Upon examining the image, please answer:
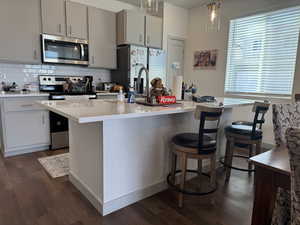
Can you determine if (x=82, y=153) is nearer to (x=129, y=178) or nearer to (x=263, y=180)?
(x=129, y=178)

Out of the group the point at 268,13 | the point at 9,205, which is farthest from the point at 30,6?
the point at 268,13

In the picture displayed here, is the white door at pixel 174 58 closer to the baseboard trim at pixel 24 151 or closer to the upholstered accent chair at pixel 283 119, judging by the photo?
the baseboard trim at pixel 24 151

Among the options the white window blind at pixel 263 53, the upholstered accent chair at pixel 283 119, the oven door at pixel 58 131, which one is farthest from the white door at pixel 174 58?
the upholstered accent chair at pixel 283 119

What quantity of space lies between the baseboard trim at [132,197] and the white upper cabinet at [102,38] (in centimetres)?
269

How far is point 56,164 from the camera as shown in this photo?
278 centimetres

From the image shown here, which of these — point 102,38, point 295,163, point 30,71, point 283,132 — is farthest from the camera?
point 102,38

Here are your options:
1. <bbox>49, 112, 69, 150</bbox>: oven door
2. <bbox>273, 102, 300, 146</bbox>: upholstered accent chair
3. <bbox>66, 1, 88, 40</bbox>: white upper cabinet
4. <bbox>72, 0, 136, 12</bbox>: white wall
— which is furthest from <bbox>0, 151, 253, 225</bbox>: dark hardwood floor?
<bbox>72, 0, 136, 12</bbox>: white wall

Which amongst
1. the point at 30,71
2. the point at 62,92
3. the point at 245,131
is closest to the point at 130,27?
the point at 62,92

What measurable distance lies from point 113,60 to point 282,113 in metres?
3.35

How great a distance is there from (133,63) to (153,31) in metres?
0.96

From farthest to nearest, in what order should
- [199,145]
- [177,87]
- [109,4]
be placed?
[109,4] → [177,87] → [199,145]

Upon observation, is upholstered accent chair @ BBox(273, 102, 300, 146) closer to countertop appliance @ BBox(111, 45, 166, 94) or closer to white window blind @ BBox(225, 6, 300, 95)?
white window blind @ BBox(225, 6, 300, 95)

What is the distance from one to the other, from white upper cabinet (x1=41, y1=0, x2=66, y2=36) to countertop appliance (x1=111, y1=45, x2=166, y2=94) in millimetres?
1133

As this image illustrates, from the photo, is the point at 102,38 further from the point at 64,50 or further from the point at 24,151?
the point at 24,151
